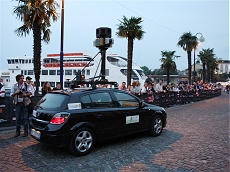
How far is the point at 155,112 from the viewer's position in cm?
631

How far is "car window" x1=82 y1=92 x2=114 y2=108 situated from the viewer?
503 cm

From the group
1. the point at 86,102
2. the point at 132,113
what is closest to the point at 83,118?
the point at 86,102

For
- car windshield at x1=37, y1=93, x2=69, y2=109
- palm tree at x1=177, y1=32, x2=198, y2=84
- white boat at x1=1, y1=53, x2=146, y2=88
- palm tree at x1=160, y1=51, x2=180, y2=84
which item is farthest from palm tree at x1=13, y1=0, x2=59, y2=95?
palm tree at x1=160, y1=51, x2=180, y2=84

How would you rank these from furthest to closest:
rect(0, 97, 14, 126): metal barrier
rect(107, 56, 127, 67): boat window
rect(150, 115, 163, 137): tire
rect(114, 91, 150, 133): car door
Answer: rect(107, 56, 127, 67): boat window → rect(0, 97, 14, 126): metal barrier → rect(150, 115, 163, 137): tire → rect(114, 91, 150, 133): car door

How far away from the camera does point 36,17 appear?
1270cm

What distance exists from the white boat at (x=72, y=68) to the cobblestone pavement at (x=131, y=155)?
2167 centimetres

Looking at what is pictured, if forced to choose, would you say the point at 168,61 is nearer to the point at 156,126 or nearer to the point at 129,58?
the point at 129,58

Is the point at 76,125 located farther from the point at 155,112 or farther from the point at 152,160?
the point at 155,112

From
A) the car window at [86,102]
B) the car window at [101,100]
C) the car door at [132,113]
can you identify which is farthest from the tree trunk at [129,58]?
the car window at [86,102]

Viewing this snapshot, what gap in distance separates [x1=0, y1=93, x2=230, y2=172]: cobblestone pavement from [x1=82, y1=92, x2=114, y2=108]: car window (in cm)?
109

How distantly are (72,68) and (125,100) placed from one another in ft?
84.9

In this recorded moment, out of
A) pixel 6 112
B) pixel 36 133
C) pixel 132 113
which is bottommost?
pixel 36 133

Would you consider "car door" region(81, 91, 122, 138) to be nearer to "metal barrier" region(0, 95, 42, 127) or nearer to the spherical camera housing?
the spherical camera housing

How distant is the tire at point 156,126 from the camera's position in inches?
245
